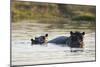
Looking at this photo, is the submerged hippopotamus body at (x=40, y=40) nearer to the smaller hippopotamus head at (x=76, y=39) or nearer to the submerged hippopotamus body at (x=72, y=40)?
the submerged hippopotamus body at (x=72, y=40)

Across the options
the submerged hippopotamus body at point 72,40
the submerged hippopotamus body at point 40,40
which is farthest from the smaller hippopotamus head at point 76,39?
the submerged hippopotamus body at point 40,40

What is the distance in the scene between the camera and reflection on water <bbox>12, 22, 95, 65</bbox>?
2.36 metres

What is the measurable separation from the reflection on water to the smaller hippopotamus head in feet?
0.17

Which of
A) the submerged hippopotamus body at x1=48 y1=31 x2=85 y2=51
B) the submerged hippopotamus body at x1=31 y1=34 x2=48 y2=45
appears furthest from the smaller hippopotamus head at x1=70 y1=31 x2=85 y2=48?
the submerged hippopotamus body at x1=31 y1=34 x2=48 y2=45

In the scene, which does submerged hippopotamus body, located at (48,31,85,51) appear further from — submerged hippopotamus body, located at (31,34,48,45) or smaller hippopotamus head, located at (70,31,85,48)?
submerged hippopotamus body, located at (31,34,48,45)

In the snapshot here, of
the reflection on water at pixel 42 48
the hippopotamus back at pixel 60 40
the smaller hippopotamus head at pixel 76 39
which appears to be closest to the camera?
the reflection on water at pixel 42 48

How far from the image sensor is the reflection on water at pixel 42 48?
93.0 inches

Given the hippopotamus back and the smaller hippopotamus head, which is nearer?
the hippopotamus back

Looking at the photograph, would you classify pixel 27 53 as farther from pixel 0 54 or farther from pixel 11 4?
pixel 11 4

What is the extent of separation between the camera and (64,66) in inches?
102

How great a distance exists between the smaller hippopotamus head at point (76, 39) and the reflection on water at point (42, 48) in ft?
0.17

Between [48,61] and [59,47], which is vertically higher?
[59,47]
